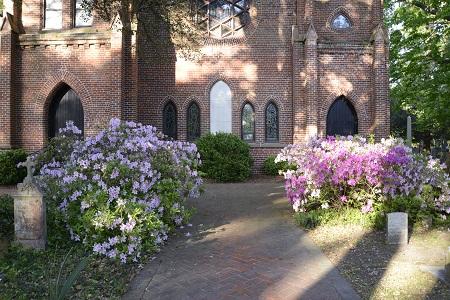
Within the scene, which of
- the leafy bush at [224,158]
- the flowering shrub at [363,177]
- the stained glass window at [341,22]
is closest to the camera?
the flowering shrub at [363,177]

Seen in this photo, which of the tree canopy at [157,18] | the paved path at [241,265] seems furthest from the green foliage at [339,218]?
the tree canopy at [157,18]

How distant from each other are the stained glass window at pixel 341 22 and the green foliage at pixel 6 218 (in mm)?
15603

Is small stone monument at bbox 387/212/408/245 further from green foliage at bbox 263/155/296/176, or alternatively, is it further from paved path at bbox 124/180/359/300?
green foliage at bbox 263/155/296/176

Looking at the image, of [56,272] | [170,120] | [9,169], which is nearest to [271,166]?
[170,120]

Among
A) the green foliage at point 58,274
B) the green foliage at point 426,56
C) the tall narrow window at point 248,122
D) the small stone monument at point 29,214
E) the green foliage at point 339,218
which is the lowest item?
the green foliage at point 58,274

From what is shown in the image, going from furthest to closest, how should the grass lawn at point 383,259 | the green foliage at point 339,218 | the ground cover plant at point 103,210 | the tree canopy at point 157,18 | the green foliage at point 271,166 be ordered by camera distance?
the green foliage at point 271,166, the tree canopy at point 157,18, the green foliage at point 339,218, the ground cover plant at point 103,210, the grass lawn at point 383,259

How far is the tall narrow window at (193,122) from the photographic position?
743 inches

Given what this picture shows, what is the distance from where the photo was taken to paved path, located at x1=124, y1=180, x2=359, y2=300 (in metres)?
4.97

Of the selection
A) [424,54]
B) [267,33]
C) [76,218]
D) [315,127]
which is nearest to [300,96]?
[315,127]

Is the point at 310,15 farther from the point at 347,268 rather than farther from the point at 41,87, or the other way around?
the point at 347,268

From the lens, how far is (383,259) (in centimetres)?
630

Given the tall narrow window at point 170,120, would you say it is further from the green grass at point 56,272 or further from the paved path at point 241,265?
the green grass at point 56,272

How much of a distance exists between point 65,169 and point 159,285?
3043 millimetres

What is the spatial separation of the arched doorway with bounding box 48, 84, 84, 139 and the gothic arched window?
21.3 feet
